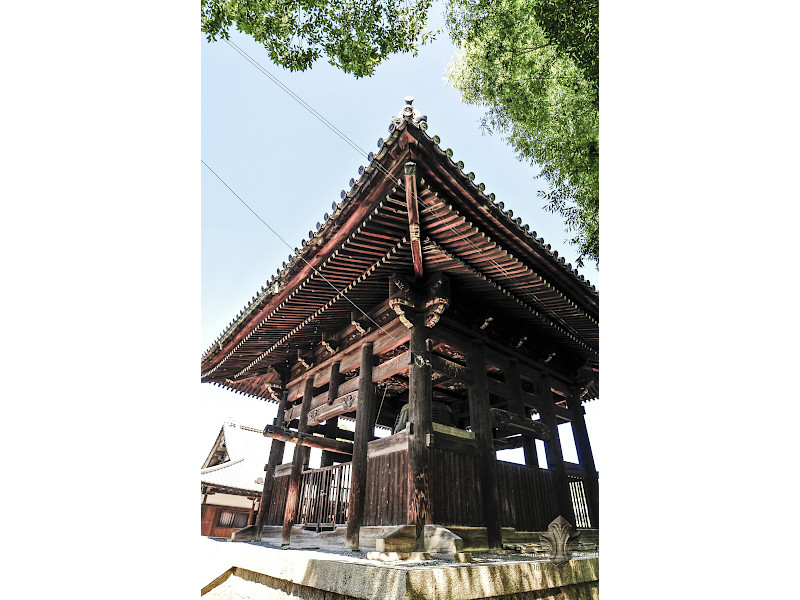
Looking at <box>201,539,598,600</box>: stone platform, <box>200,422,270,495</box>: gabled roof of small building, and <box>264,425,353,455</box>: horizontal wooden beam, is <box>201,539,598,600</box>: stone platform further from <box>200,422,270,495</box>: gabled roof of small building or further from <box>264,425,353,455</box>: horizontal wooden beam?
<box>200,422,270,495</box>: gabled roof of small building

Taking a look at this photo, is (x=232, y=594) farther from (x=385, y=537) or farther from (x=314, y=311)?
(x=314, y=311)

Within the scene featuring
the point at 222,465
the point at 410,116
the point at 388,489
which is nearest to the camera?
the point at 410,116

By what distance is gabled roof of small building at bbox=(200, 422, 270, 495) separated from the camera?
54.8 feet

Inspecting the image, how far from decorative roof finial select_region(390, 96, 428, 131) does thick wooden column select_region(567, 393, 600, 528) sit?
6047 millimetres

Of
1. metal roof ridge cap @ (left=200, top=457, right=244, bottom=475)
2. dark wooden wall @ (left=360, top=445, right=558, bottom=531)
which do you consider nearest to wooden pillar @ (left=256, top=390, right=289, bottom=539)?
dark wooden wall @ (left=360, top=445, right=558, bottom=531)

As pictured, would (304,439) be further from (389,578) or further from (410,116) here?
(410,116)

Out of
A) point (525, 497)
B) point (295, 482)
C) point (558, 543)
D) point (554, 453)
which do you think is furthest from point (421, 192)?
point (295, 482)

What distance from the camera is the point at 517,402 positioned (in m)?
6.54

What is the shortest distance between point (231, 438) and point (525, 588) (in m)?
19.5

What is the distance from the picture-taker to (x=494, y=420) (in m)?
5.87

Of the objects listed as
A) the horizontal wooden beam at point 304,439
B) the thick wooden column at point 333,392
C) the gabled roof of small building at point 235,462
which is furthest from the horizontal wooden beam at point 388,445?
the gabled roof of small building at point 235,462

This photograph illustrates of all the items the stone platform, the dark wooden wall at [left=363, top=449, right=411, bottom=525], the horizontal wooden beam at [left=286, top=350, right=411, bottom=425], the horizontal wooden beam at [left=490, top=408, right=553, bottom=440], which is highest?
the horizontal wooden beam at [left=286, top=350, right=411, bottom=425]

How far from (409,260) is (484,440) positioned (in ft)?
8.24

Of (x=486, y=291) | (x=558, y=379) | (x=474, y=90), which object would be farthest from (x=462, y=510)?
(x=474, y=90)
